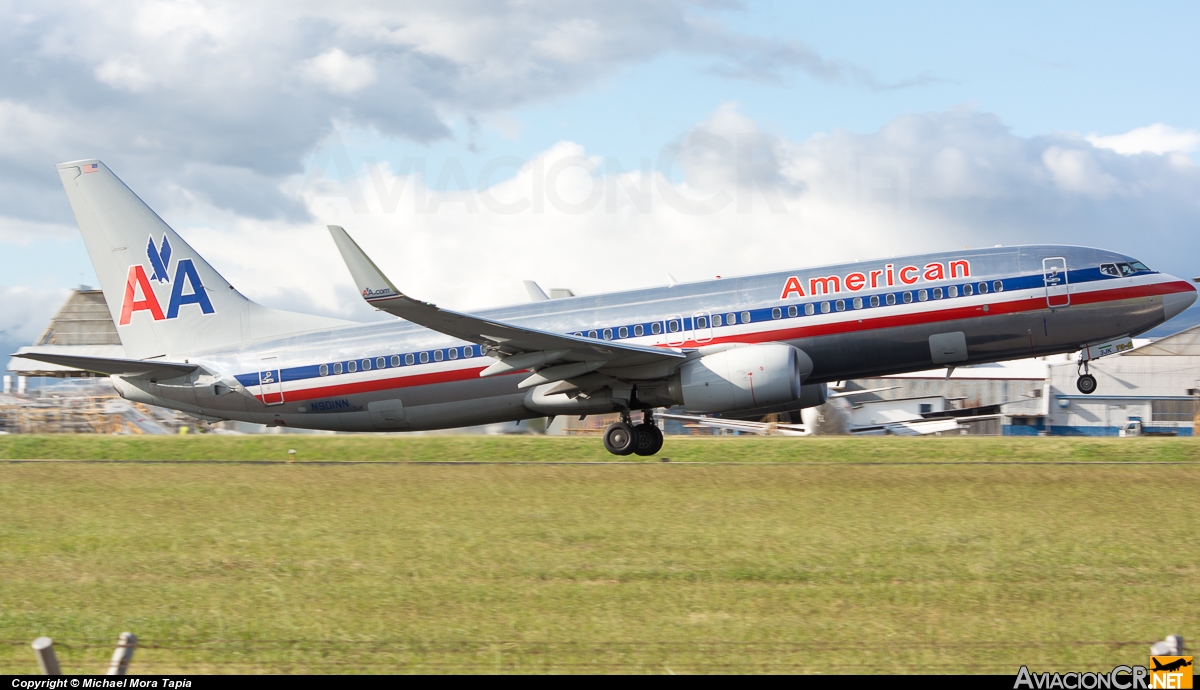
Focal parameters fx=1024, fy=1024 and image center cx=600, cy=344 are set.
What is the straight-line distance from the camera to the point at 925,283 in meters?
21.7

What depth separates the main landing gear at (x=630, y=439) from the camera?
930 inches

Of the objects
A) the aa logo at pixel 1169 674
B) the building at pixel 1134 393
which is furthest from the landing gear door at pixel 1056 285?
the building at pixel 1134 393

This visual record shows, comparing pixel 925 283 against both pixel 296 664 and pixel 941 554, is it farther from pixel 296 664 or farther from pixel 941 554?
pixel 296 664

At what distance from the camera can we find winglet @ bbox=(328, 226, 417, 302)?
1852 cm

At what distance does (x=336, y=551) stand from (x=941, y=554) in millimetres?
8293

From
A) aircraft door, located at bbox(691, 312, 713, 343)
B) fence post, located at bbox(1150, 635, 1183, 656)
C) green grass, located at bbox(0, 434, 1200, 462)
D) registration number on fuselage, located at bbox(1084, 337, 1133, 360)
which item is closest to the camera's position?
fence post, located at bbox(1150, 635, 1183, 656)

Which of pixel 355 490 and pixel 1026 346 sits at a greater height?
pixel 1026 346

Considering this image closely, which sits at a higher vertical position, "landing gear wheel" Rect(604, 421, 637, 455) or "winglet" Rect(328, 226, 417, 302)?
"winglet" Rect(328, 226, 417, 302)

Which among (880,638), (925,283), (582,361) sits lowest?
(880,638)

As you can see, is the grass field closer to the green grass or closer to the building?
the green grass

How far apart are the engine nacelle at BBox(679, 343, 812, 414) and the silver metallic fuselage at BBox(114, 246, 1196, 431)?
2.74 ft

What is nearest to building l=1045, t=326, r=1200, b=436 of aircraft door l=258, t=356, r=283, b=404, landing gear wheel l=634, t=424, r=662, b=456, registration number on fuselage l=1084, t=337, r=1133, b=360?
registration number on fuselage l=1084, t=337, r=1133, b=360

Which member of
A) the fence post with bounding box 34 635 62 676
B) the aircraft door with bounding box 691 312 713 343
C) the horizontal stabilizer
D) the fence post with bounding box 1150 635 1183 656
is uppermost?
the aircraft door with bounding box 691 312 713 343

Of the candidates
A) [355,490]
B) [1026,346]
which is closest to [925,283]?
[1026,346]
